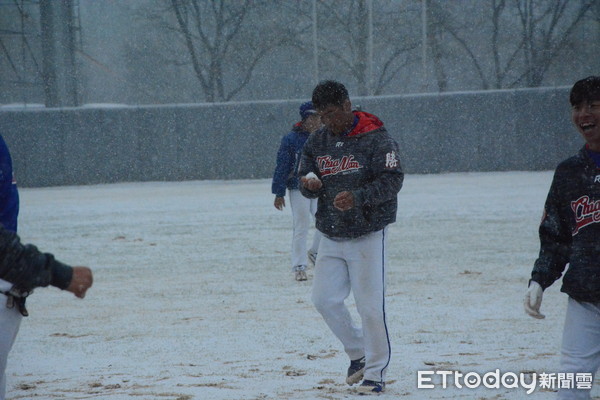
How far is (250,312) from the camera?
842 cm

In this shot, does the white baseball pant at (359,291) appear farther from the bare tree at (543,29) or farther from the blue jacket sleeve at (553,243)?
the bare tree at (543,29)

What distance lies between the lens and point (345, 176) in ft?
18.6

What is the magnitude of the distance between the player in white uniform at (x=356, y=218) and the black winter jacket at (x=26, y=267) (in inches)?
96.5

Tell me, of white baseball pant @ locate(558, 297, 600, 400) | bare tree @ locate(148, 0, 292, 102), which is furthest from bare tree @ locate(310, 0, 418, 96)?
white baseball pant @ locate(558, 297, 600, 400)

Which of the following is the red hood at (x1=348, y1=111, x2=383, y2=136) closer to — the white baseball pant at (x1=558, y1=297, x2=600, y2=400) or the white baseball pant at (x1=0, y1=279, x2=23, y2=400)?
the white baseball pant at (x1=558, y1=297, x2=600, y2=400)

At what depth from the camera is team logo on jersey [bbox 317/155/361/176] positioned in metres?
5.63

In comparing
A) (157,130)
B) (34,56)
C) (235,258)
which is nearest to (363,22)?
(157,130)

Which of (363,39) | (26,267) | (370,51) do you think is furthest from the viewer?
(363,39)

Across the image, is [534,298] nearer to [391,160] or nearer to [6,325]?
[391,160]

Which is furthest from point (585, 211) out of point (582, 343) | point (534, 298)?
point (582, 343)

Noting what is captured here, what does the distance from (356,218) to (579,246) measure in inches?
70.9

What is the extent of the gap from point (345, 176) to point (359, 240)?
41 centimetres

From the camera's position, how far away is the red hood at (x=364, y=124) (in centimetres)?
565

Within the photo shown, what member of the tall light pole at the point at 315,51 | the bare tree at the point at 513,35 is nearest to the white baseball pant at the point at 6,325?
the tall light pole at the point at 315,51
